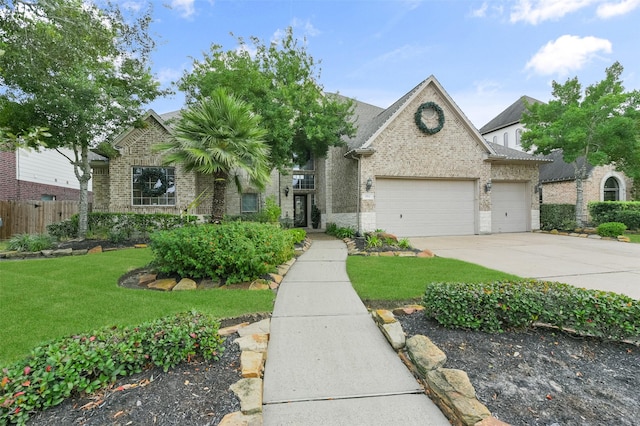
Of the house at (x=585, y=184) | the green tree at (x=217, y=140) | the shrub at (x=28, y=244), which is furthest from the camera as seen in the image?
the house at (x=585, y=184)

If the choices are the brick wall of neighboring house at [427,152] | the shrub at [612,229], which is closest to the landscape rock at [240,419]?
the brick wall of neighboring house at [427,152]

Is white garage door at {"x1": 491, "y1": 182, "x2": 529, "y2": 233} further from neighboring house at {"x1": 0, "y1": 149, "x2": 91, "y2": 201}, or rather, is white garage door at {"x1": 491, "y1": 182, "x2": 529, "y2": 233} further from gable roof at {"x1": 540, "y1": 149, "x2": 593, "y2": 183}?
neighboring house at {"x1": 0, "y1": 149, "x2": 91, "y2": 201}

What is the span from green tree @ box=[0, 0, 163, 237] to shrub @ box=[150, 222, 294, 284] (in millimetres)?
3330

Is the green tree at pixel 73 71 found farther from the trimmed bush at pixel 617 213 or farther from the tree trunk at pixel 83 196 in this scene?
the trimmed bush at pixel 617 213

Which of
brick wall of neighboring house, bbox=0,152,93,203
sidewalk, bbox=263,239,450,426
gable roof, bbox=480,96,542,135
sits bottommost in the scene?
sidewalk, bbox=263,239,450,426

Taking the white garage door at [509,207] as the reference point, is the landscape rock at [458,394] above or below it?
below

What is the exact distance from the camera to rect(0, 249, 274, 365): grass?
135 inches

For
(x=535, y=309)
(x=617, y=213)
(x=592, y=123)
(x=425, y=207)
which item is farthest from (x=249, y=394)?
(x=617, y=213)

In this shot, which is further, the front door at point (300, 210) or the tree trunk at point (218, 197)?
the front door at point (300, 210)

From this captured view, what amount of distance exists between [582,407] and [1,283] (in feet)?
28.1

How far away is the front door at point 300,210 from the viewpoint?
60.5ft

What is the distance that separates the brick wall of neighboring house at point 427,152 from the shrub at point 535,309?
28.9ft

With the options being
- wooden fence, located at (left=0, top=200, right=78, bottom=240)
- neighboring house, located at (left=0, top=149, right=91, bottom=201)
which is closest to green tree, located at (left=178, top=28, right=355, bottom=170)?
wooden fence, located at (left=0, top=200, right=78, bottom=240)

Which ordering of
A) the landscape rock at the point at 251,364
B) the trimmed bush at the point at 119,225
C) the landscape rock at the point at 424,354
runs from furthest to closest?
the trimmed bush at the point at 119,225, the landscape rock at the point at 424,354, the landscape rock at the point at 251,364
